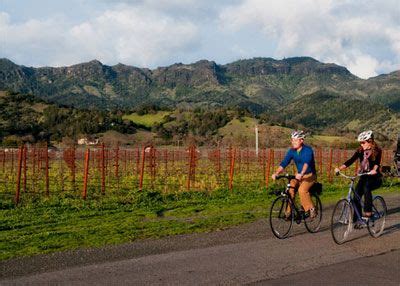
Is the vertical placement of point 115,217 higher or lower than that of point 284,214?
lower

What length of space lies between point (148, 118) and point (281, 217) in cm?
14268

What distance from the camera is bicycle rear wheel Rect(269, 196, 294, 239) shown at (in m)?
10.5

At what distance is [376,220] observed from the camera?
35.7 feet

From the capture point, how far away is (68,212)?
17016 millimetres

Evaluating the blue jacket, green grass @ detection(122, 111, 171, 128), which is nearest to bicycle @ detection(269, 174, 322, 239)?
the blue jacket

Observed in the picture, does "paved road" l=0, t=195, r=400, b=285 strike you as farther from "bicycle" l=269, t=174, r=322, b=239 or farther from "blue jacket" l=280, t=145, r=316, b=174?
"blue jacket" l=280, t=145, r=316, b=174

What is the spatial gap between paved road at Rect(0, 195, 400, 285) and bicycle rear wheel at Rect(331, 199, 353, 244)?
0.61 feet

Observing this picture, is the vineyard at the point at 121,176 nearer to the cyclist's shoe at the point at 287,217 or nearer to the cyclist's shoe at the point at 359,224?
the cyclist's shoe at the point at 287,217

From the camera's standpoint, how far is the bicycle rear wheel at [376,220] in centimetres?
1070

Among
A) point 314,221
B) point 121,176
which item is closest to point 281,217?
point 314,221

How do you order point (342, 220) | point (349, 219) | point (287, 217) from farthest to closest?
point (287, 217)
point (349, 219)
point (342, 220)

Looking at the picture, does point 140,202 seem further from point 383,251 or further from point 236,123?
point 236,123

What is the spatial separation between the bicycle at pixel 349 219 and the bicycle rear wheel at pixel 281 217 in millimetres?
982

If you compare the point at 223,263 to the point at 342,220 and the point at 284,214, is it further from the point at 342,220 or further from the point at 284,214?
the point at 342,220
